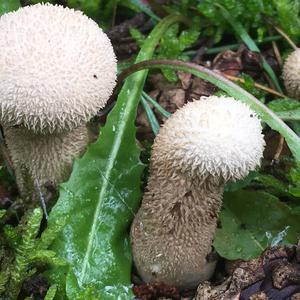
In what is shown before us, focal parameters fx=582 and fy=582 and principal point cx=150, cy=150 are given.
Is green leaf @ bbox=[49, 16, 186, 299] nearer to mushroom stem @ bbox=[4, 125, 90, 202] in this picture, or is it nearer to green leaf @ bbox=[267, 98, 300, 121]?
mushroom stem @ bbox=[4, 125, 90, 202]

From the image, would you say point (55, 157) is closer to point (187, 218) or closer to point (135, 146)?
point (135, 146)

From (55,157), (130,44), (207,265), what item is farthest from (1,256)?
(130,44)

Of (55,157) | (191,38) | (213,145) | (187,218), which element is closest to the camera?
(213,145)

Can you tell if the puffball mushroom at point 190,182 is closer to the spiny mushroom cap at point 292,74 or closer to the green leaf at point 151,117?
the green leaf at point 151,117

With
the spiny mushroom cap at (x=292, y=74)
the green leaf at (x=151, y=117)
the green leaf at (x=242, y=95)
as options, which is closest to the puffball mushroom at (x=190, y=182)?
the green leaf at (x=242, y=95)

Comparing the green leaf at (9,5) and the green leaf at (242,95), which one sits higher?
the green leaf at (9,5)

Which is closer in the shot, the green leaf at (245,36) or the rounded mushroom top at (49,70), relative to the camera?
the rounded mushroom top at (49,70)

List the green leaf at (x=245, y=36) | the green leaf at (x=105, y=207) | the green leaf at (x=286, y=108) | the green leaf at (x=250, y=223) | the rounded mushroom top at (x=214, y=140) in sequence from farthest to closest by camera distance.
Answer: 1. the green leaf at (x=245, y=36)
2. the green leaf at (x=286, y=108)
3. the green leaf at (x=250, y=223)
4. the green leaf at (x=105, y=207)
5. the rounded mushroom top at (x=214, y=140)
